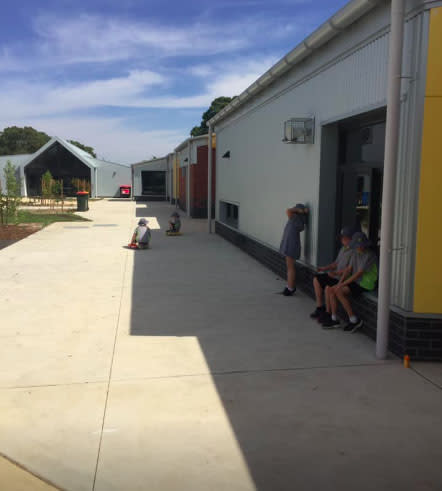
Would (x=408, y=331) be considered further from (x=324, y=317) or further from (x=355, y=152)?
(x=355, y=152)

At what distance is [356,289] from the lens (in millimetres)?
6090

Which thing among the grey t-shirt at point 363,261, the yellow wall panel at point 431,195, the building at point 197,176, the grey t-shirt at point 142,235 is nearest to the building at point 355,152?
the yellow wall panel at point 431,195

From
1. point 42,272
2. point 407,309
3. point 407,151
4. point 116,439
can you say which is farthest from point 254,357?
point 42,272

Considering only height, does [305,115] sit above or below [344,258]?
above

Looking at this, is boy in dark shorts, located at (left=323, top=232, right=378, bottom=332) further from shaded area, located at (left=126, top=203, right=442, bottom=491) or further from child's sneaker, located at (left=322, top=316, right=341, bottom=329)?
shaded area, located at (left=126, top=203, right=442, bottom=491)

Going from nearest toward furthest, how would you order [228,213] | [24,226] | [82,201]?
[228,213], [24,226], [82,201]

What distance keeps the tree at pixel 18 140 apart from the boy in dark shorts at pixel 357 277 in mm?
86551

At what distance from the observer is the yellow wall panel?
4.89 metres

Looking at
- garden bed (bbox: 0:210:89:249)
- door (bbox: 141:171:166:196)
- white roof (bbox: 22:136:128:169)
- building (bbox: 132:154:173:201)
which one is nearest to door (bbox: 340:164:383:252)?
garden bed (bbox: 0:210:89:249)

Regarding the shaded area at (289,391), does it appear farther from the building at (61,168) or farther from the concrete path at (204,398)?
the building at (61,168)

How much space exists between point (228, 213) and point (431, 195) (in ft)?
37.9

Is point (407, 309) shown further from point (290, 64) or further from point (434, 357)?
point (290, 64)

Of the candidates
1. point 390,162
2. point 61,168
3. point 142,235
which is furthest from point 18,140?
point 390,162

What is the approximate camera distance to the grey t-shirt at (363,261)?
237 inches
